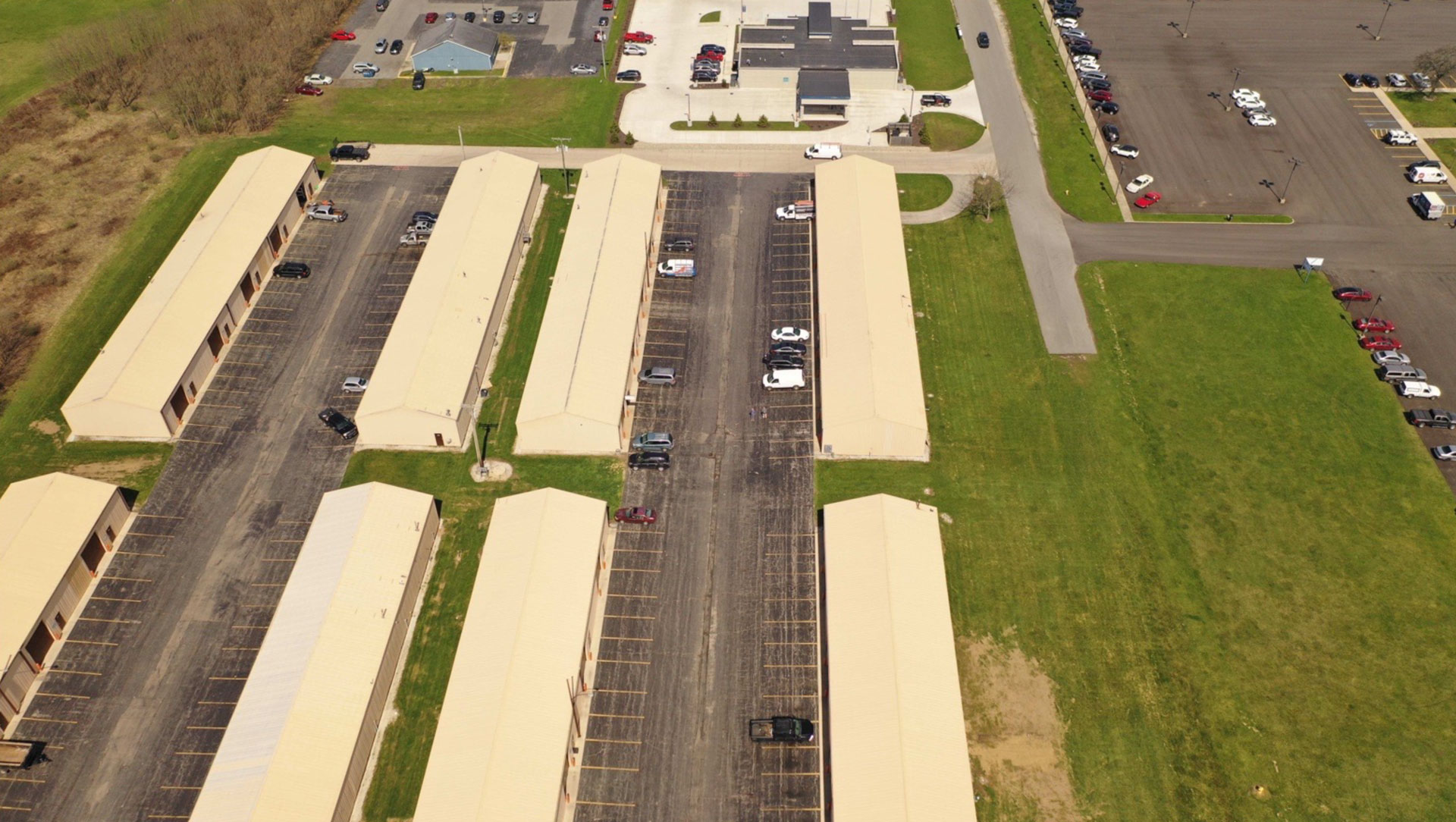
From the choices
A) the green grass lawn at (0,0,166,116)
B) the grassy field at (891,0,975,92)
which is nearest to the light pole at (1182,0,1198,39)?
the grassy field at (891,0,975,92)

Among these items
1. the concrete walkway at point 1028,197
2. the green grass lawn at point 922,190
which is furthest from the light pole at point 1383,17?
the green grass lawn at point 922,190

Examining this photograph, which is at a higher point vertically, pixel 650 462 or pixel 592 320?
pixel 592 320

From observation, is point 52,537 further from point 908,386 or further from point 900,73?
point 900,73

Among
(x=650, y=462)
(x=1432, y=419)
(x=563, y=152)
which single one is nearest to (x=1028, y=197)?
(x=1432, y=419)

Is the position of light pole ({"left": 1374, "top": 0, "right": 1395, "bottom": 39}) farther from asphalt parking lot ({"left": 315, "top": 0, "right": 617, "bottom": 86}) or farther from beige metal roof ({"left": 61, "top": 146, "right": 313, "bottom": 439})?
beige metal roof ({"left": 61, "top": 146, "right": 313, "bottom": 439})

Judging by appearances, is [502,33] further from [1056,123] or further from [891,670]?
[891,670]

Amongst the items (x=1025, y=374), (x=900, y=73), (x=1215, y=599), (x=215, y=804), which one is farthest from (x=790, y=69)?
(x=215, y=804)

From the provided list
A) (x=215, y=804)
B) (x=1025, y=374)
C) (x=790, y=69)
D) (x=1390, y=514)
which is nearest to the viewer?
(x=215, y=804)
